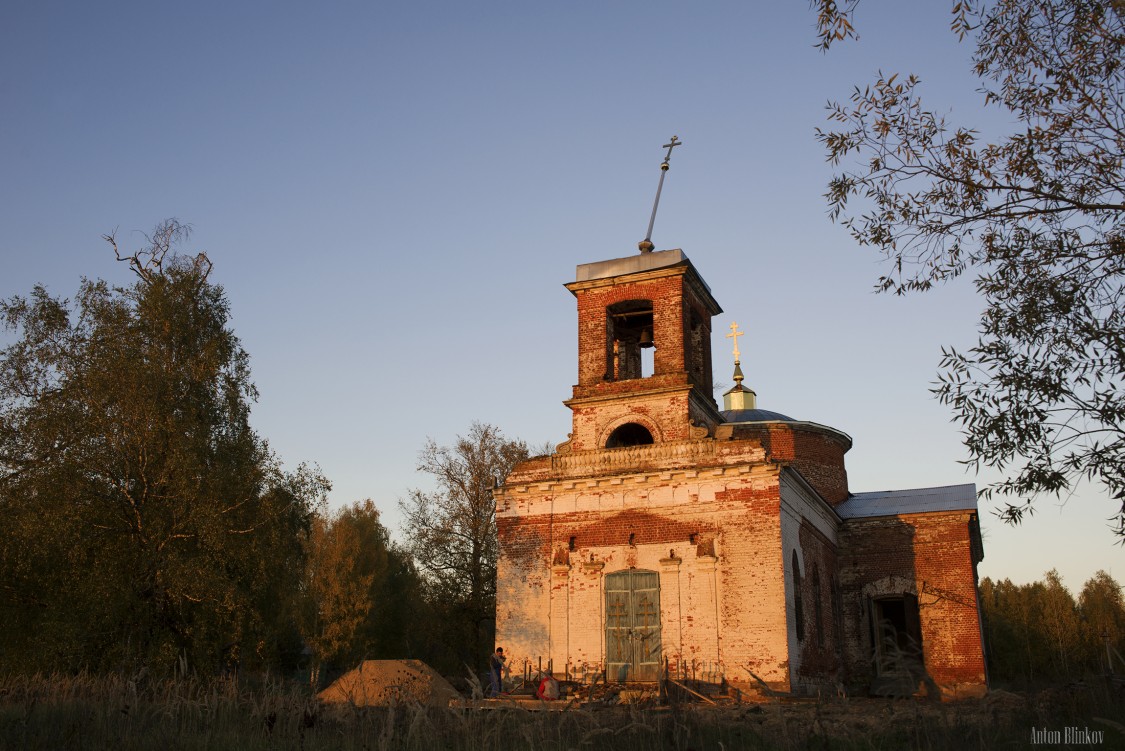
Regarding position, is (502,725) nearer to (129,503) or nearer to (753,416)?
(129,503)

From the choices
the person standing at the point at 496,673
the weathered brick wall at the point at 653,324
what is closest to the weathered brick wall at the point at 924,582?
the weathered brick wall at the point at 653,324

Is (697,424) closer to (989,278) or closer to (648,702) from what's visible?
(989,278)

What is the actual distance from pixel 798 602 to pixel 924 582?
6.62 meters

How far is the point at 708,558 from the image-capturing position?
1848 centimetres

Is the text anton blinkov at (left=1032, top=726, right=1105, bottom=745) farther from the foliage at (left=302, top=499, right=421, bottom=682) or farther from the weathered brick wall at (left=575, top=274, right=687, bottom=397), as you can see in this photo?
the foliage at (left=302, top=499, right=421, bottom=682)

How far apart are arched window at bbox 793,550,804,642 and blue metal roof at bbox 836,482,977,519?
6135 millimetres

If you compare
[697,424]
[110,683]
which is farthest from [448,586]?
[110,683]

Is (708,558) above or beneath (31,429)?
beneath

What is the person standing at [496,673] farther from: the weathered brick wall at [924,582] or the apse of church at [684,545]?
the weathered brick wall at [924,582]

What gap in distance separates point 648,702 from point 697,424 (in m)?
12.9

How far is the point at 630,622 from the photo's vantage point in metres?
18.8

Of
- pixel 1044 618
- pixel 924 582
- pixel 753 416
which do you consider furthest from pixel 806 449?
pixel 1044 618

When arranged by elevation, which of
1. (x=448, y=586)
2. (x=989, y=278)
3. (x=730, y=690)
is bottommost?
(x=730, y=690)

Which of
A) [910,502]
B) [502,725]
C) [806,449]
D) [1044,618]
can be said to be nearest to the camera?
[502,725]
